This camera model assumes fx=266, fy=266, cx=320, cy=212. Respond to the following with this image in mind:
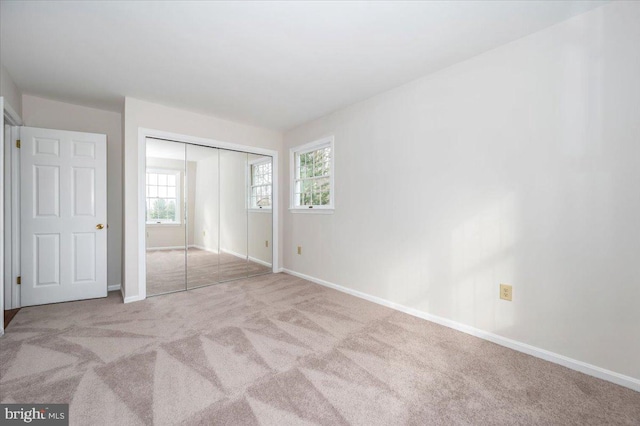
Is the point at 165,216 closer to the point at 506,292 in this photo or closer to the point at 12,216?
the point at 12,216

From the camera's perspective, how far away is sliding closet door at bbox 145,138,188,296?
11.1 ft

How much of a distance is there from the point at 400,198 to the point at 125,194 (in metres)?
3.24

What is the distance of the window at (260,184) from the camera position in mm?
4391

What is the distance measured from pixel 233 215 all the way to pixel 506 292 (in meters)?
3.60

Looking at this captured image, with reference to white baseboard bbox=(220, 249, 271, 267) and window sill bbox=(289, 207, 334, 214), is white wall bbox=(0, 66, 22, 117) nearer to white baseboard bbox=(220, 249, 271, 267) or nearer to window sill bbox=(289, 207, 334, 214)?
white baseboard bbox=(220, 249, 271, 267)

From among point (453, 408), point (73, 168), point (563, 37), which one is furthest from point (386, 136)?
point (73, 168)

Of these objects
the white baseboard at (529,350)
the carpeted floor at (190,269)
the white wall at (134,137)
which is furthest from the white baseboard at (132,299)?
the white baseboard at (529,350)

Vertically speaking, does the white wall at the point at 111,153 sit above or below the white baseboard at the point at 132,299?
above

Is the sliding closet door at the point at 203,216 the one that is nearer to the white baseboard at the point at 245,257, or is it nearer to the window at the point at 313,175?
the white baseboard at the point at 245,257

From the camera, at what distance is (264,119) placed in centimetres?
397

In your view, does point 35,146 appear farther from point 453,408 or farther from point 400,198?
Answer: point 453,408

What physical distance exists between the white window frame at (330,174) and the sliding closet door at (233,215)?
0.74 meters
